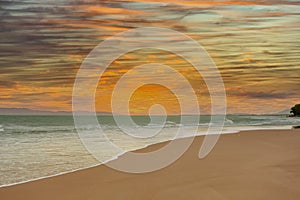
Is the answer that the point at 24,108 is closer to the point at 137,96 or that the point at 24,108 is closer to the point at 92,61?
the point at 137,96

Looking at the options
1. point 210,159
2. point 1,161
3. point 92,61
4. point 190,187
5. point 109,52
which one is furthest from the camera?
point 92,61

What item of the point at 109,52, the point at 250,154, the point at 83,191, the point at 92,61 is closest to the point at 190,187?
the point at 83,191

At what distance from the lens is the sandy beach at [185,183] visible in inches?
253

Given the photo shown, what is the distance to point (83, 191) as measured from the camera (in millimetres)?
6926

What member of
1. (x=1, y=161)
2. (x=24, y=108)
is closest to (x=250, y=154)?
(x=1, y=161)

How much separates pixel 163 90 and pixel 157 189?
25.0m

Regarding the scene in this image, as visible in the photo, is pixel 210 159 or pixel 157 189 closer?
pixel 157 189

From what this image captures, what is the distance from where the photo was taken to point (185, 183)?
718 centimetres

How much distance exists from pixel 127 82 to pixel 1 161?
13.8 meters

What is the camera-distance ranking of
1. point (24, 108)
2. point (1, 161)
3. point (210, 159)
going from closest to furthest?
point (210, 159)
point (1, 161)
point (24, 108)

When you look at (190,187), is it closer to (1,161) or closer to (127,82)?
(1,161)

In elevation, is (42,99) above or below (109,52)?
below

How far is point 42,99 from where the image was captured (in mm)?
31469

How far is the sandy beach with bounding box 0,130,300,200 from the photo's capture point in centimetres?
641
